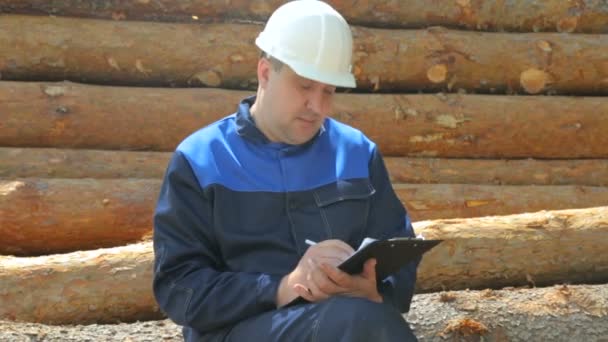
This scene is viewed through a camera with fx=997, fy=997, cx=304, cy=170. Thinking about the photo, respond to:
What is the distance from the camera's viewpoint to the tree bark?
3.67 m

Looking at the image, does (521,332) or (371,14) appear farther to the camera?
(371,14)

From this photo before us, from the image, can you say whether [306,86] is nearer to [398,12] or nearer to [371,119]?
[371,119]

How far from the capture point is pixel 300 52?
301 centimetres

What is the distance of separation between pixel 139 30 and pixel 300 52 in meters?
2.97

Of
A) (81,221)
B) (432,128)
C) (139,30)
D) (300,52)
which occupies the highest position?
(300,52)

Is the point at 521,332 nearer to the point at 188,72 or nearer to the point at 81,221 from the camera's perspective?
the point at 81,221

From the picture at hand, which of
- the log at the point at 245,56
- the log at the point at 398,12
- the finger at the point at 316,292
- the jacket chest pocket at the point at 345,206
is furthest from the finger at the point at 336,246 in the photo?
the log at the point at 398,12

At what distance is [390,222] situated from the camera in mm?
3127

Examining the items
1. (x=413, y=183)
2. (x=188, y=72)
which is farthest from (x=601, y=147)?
(x=188, y=72)

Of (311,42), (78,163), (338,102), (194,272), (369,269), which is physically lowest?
(78,163)

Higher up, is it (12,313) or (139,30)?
(139,30)

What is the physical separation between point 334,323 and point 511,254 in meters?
1.86

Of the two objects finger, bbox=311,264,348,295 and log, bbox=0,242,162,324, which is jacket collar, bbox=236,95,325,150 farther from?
log, bbox=0,242,162,324

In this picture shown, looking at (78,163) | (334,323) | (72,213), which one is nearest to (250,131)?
(334,323)
